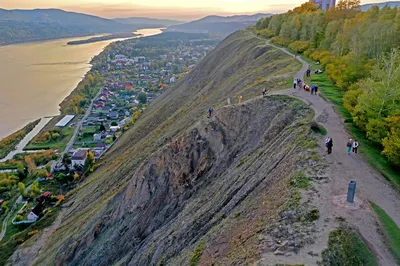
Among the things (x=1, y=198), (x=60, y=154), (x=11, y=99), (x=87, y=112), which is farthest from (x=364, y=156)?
(x=11, y=99)

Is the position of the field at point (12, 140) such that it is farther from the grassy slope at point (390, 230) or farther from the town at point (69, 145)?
the grassy slope at point (390, 230)

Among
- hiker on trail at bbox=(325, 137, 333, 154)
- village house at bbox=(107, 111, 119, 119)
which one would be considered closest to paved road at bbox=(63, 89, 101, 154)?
village house at bbox=(107, 111, 119, 119)

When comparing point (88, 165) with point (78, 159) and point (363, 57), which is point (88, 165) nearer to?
point (78, 159)

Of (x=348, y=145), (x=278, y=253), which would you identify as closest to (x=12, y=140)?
(x=348, y=145)

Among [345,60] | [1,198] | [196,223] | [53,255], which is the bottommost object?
[1,198]

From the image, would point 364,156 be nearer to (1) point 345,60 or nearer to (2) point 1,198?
(1) point 345,60

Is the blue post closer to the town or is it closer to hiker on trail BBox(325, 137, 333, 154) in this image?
hiker on trail BBox(325, 137, 333, 154)
